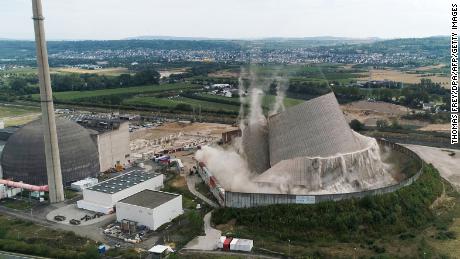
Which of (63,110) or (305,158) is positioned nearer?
(305,158)

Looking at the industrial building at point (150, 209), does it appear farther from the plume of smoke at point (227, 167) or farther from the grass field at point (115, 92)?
the grass field at point (115, 92)

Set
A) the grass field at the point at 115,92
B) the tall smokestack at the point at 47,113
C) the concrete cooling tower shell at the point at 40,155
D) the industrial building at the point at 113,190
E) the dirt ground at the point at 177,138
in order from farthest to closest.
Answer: the grass field at the point at 115,92
the dirt ground at the point at 177,138
the concrete cooling tower shell at the point at 40,155
the tall smokestack at the point at 47,113
the industrial building at the point at 113,190

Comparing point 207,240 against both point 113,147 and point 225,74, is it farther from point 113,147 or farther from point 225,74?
point 225,74

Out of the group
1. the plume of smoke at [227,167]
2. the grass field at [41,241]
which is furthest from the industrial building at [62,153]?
the plume of smoke at [227,167]

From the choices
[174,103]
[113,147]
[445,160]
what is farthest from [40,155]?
[174,103]

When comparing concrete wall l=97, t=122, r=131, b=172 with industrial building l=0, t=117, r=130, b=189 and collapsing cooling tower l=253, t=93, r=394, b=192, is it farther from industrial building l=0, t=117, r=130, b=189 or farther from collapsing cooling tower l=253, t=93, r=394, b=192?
collapsing cooling tower l=253, t=93, r=394, b=192

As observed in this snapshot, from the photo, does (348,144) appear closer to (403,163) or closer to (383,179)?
(383,179)

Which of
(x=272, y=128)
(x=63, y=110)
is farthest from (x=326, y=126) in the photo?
(x=63, y=110)
